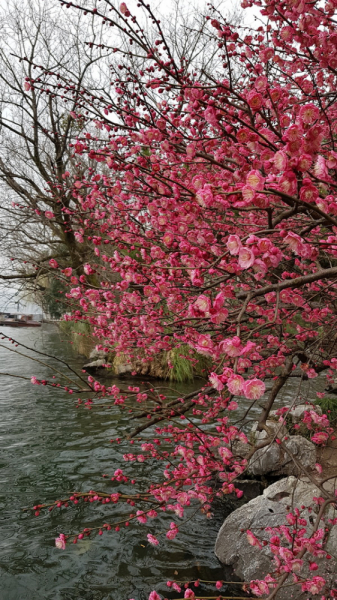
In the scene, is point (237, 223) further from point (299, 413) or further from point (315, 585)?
point (299, 413)

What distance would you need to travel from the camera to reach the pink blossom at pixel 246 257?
5.53 feet

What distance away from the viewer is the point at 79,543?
167 inches

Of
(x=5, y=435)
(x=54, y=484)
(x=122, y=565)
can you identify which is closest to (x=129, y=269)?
(x=122, y=565)

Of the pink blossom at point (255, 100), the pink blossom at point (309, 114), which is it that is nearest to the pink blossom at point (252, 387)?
the pink blossom at point (309, 114)

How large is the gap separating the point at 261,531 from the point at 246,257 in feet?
10.9

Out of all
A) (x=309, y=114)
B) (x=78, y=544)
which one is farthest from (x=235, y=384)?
(x=78, y=544)

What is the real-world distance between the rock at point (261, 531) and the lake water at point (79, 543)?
20cm

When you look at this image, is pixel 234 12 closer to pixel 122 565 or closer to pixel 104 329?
pixel 104 329

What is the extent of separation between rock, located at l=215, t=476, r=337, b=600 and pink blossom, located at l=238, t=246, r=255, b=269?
2.60 meters

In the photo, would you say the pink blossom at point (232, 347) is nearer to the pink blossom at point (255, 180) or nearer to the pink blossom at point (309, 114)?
the pink blossom at point (255, 180)

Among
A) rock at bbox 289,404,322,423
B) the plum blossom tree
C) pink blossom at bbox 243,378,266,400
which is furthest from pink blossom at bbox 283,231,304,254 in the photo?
rock at bbox 289,404,322,423

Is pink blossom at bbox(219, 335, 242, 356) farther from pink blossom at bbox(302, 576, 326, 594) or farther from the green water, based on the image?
the green water

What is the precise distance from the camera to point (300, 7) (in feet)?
8.81

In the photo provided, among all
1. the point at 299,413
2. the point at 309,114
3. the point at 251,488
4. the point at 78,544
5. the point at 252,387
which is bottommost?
the point at 251,488
